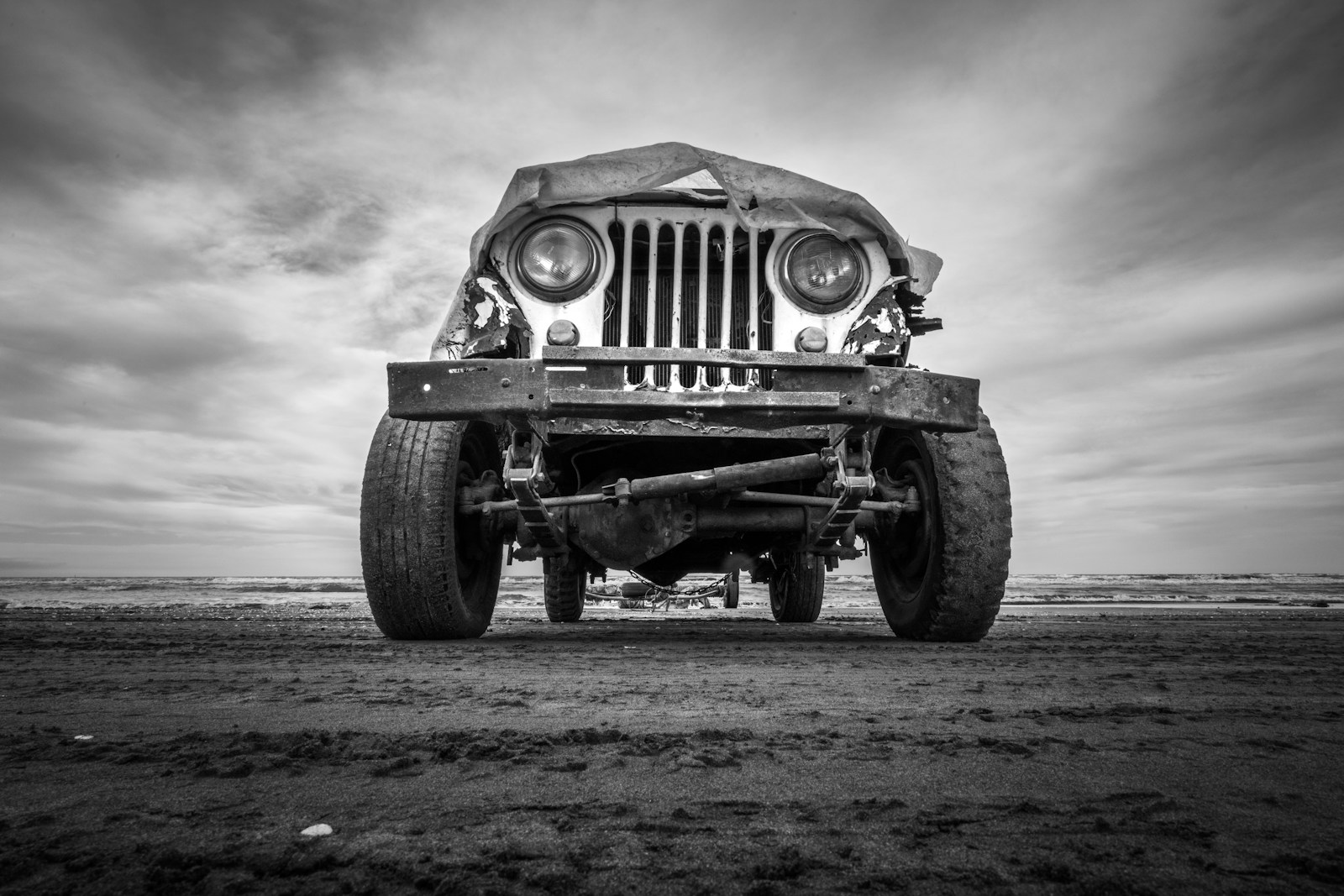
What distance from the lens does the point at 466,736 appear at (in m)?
1.52

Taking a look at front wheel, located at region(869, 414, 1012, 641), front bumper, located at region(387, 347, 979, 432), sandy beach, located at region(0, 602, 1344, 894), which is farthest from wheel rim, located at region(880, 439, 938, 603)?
sandy beach, located at region(0, 602, 1344, 894)

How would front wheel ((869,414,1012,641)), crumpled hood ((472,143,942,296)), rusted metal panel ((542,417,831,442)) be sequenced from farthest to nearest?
front wheel ((869,414,1012,641)) < crumpled hood ((472,143,942,296)) < rusted metal panel ((542,417,831,442))

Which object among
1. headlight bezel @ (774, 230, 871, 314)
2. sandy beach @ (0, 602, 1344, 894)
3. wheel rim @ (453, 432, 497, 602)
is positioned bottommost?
sandy beach @ (0, 602, 1344, 894)

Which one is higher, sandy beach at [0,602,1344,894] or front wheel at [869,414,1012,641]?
front wheel at [869,414,1012,641]

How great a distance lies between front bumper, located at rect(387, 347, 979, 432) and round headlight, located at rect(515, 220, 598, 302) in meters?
0.61

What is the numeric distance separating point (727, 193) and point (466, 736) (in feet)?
8.18

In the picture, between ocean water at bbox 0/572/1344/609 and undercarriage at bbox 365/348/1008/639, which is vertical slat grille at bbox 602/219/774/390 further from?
ocean water at bbox 0/572/1344/609

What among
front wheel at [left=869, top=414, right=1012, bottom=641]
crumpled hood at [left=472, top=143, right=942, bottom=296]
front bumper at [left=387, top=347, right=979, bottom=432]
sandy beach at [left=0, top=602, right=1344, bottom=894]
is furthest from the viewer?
front wheel at [left=869, top=414, right=1012, bottom=641]

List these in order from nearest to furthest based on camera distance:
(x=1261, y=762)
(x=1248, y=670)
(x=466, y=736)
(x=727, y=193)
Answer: (x=1261, y=762) < (x=466, y=736) < (x=1248, y=670) < (x=727, y=193)

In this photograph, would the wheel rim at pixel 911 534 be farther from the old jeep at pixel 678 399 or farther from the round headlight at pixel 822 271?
the round headlight at pixel 822 271

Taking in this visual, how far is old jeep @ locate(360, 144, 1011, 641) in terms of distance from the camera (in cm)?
296

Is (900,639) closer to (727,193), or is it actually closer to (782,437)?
(782,437)

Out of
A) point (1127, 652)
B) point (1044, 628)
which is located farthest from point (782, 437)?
point (1044, 628)

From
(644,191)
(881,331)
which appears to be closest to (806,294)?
(881,331)
